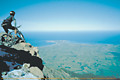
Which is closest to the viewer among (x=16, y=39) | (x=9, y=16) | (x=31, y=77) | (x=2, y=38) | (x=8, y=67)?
(x=31, y=77)

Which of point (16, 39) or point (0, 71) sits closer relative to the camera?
point (0, 71)

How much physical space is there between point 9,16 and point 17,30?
161cm

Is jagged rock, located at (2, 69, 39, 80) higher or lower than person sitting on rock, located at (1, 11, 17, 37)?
lower

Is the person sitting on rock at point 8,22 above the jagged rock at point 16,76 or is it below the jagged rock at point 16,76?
above

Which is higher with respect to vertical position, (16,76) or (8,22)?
(8,22)

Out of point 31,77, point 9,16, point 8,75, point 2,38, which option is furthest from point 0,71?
point 9,16

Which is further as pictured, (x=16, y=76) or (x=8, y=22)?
(x=8, y=22)

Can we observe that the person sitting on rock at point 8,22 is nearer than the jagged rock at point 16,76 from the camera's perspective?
No

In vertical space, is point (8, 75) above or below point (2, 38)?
below

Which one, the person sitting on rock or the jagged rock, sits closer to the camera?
the jagged rock

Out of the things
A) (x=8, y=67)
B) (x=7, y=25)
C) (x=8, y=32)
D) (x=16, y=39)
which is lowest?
(x=8, y=67)

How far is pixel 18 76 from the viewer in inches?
180

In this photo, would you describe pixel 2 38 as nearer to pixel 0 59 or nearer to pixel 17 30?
pixel 17 30

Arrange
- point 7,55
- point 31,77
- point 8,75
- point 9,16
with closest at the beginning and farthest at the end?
point 8,75 → point 31,77 → point 7,55 → point 9,16
